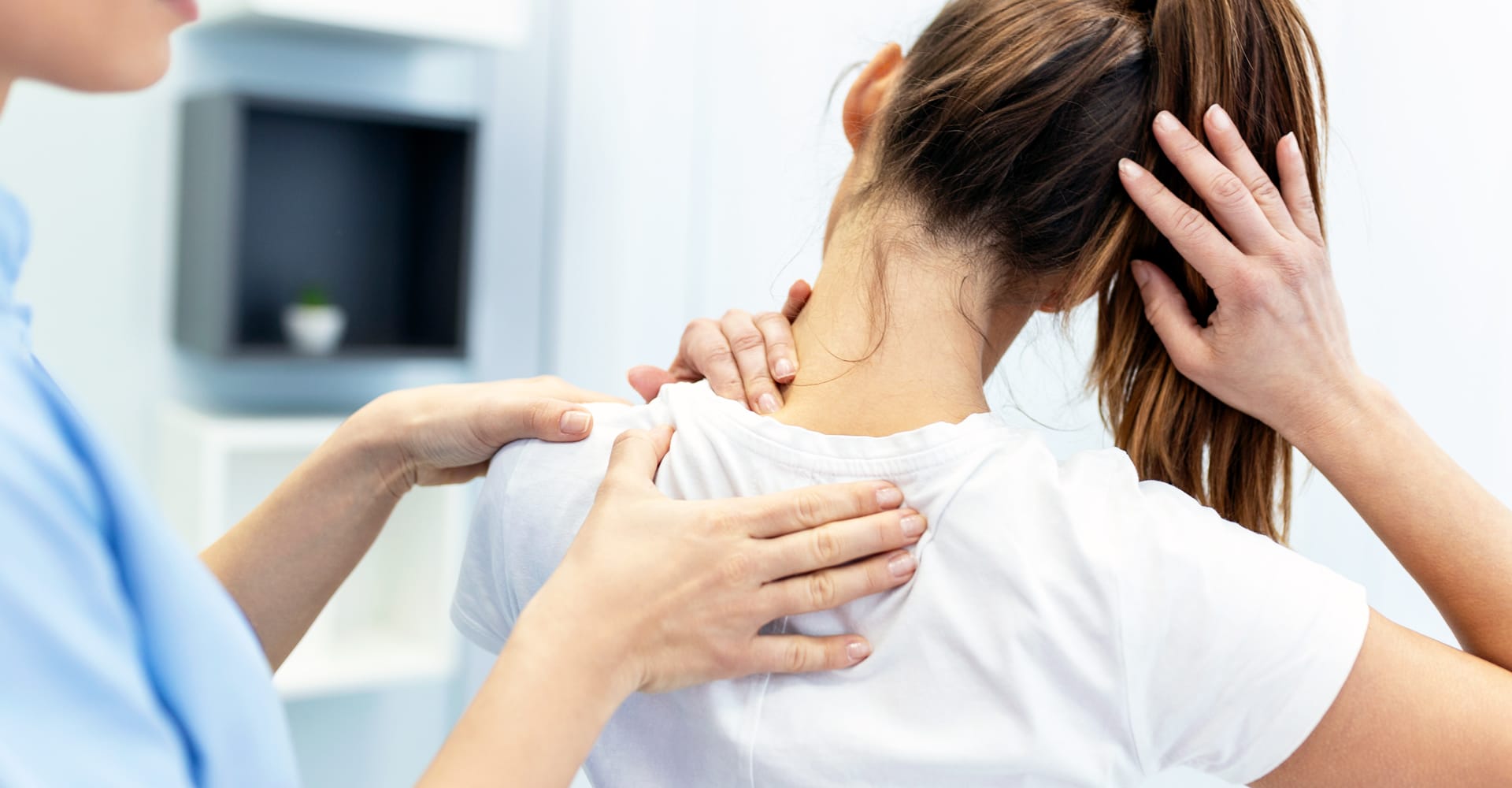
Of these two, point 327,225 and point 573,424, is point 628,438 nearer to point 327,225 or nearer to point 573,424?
point 573,424

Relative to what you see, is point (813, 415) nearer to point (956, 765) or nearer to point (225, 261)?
point (956, 765)

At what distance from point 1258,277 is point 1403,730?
0.30m

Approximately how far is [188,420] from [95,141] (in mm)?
456

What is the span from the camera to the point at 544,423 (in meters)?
0.86

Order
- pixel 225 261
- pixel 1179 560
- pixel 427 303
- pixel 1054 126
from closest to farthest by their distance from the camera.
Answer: pixel 1179 560, pixel 1054 126, pixel 225 261, pixel 427 303

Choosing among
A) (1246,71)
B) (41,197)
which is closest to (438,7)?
(41,197)

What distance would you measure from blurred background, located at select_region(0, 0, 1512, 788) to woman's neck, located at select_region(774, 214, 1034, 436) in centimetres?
46

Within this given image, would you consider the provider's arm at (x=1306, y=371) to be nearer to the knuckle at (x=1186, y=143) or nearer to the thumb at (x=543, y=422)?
the knuckle at (x=1186, y=143)

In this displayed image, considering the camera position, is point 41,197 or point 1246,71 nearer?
point 1246,71

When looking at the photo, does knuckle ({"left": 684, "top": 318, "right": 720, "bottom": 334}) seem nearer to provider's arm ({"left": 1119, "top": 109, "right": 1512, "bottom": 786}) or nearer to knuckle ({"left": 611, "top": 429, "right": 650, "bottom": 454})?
knuckle ({"left": 611, "top": 429, "right": 650, "bottom": 454})

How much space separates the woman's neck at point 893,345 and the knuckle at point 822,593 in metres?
0.11

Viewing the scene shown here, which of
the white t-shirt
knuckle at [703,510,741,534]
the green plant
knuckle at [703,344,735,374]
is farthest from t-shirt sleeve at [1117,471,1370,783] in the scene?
the green plant

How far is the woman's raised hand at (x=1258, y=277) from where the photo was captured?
0.81 meters

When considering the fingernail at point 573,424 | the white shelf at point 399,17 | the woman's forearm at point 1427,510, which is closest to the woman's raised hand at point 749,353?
the fingernail at point 573,424
